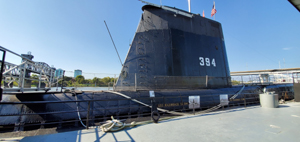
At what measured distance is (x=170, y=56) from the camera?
7301 millimetres

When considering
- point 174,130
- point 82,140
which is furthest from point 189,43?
point 82,140

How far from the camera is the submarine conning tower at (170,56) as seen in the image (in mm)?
6867

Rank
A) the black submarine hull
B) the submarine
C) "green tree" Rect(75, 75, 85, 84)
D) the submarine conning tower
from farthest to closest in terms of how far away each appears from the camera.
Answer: "green tree" Rect(75, 75, 85, 84) < the submarine conning tower < the submarine < the black submarine hull

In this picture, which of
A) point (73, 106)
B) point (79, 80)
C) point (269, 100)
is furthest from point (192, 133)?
point (79, 80)

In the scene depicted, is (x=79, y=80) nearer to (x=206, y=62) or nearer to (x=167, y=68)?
(x=167, y=68)

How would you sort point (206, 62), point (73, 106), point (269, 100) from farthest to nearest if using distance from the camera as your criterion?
point (206, 62) → point (269, 100) → point (73, 106)

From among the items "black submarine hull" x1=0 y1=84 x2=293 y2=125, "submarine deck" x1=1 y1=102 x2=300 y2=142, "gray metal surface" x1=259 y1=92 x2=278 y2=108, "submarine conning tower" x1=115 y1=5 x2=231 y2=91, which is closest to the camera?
"submarine deck" x1=1 y1=102 x2=300 y2=142

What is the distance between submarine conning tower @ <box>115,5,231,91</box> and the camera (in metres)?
6.87

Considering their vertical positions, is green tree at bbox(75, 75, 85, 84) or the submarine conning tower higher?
the submarine conning tower

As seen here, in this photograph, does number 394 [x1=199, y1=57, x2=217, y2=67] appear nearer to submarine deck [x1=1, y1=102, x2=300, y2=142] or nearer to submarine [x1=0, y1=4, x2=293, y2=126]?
submarine [x1=0, y1=4, x2=293, y2=126]

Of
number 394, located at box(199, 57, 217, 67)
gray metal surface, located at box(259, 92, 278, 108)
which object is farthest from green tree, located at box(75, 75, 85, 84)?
gray metal surface, located at box(259, 92, 278, 108)

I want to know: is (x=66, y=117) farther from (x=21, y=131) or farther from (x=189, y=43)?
(x=189, y=43)

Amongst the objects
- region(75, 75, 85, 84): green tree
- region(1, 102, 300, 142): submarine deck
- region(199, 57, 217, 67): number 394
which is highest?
region(199, 57, 217, 67): number 394

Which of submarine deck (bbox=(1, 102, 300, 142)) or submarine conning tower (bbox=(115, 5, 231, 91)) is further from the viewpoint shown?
submarine conning tower (bbox=(115, 5, 231, 91))
